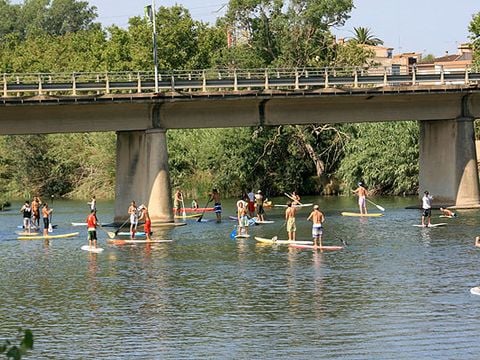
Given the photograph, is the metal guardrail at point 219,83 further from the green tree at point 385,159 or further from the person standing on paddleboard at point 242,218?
the green tree at point 385,159

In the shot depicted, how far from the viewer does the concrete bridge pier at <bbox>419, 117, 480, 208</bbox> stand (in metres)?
69.8

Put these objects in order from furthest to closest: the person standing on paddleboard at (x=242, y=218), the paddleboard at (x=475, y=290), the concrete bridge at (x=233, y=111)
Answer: the concrete bridge at (x=233, y=111)
the person standing on paddleboard at (x=242, y=218)
the paddleboard at (x=475, y=290)

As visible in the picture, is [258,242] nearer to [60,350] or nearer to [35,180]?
[60,350]

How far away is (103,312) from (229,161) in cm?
5804

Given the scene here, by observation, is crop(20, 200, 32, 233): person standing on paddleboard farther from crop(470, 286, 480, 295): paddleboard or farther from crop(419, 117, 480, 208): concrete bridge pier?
crop(470, 286, 480, 295): paddleboard

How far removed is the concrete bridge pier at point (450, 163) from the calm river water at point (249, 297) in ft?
38.7

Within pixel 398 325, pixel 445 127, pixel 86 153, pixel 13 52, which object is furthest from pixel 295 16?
pixel 398 325

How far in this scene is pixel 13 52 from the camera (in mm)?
159375

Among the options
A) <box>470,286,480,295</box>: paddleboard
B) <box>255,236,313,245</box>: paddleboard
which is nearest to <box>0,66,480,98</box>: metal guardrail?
<box>255,236,313,245</box>: paddleboard

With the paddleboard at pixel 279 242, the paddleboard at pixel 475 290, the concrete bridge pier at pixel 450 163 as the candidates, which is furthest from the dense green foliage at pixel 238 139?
the paddleboard at pixel 475 290

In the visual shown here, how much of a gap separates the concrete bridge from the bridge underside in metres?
0.05

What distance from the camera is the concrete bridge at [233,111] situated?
207 feet

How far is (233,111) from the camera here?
67500 millimetres

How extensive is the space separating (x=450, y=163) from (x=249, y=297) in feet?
115
